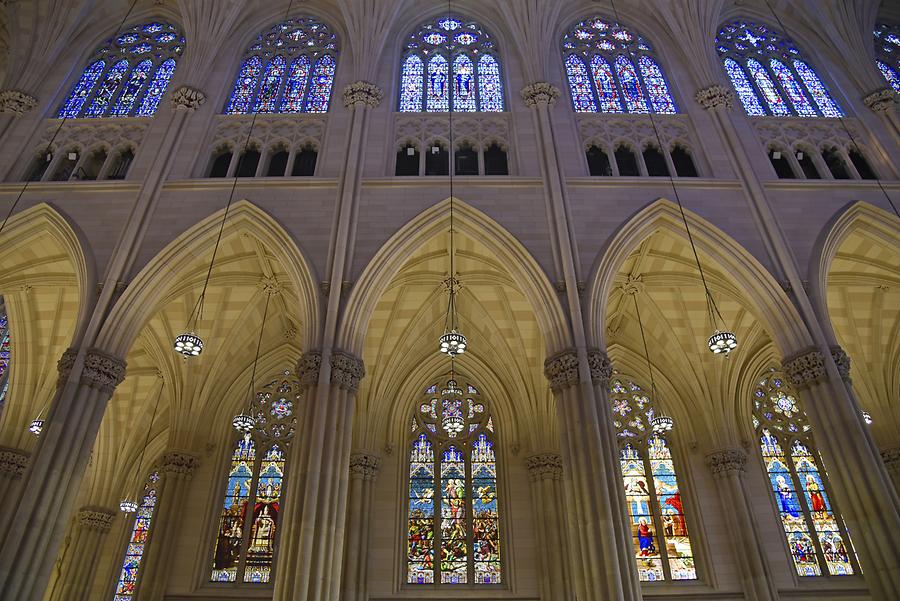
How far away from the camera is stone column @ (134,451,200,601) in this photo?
15672mm

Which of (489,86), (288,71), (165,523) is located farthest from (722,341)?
(288,71)

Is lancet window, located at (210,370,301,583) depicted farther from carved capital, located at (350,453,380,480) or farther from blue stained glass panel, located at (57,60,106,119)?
blue stained glass panel, located at (57,60,106,119)

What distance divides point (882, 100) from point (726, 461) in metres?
10.8

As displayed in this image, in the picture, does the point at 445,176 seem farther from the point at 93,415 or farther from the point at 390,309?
the point at 93,415

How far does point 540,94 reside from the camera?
1727 cm

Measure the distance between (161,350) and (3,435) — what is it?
4205 millimetres

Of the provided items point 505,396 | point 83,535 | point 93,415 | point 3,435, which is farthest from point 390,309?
point 83,535

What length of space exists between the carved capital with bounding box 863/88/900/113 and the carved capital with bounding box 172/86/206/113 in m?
18.4

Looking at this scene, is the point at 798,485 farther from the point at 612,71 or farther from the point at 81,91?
the point at 81,91

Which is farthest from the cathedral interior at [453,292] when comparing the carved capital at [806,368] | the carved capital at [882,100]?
the carved capital at [882,100]

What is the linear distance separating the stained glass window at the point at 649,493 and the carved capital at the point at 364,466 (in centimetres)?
687

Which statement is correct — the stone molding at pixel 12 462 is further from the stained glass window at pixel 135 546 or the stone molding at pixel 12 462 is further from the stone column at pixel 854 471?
the stone column at pixel 854 471

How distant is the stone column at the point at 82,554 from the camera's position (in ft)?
62.1

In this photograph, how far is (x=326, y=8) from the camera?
21.2 m
